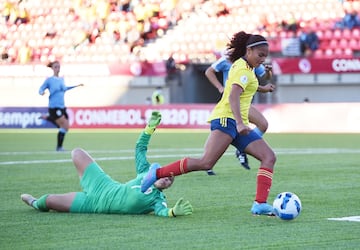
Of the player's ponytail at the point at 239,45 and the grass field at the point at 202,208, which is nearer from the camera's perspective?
the grass field at the point at 202,208

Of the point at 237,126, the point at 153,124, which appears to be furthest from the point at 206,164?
the point at 153,124

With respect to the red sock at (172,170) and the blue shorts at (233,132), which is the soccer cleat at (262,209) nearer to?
the blue shorts at (233,132)

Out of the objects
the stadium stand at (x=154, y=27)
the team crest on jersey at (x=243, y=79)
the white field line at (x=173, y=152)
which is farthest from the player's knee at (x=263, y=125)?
the stadium stand at (x=154, y=27)

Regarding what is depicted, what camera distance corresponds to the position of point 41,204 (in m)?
10.5

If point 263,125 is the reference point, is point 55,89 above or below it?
below

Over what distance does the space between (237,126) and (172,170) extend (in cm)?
81

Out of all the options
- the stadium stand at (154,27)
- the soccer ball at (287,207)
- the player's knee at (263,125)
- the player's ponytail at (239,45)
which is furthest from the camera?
the stadium stand at (154,27)

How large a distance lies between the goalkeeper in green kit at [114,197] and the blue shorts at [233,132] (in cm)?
77

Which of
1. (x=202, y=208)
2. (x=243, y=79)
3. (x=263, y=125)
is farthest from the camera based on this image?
(x=263, y=125)

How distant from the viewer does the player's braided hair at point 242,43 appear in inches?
402

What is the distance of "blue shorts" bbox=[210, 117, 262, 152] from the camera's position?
10141mm

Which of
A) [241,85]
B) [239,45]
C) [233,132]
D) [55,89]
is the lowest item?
[55,89]

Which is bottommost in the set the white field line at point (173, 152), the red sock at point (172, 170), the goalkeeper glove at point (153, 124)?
the white field line at point (173, 152)

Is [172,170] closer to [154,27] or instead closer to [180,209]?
[180,209]
